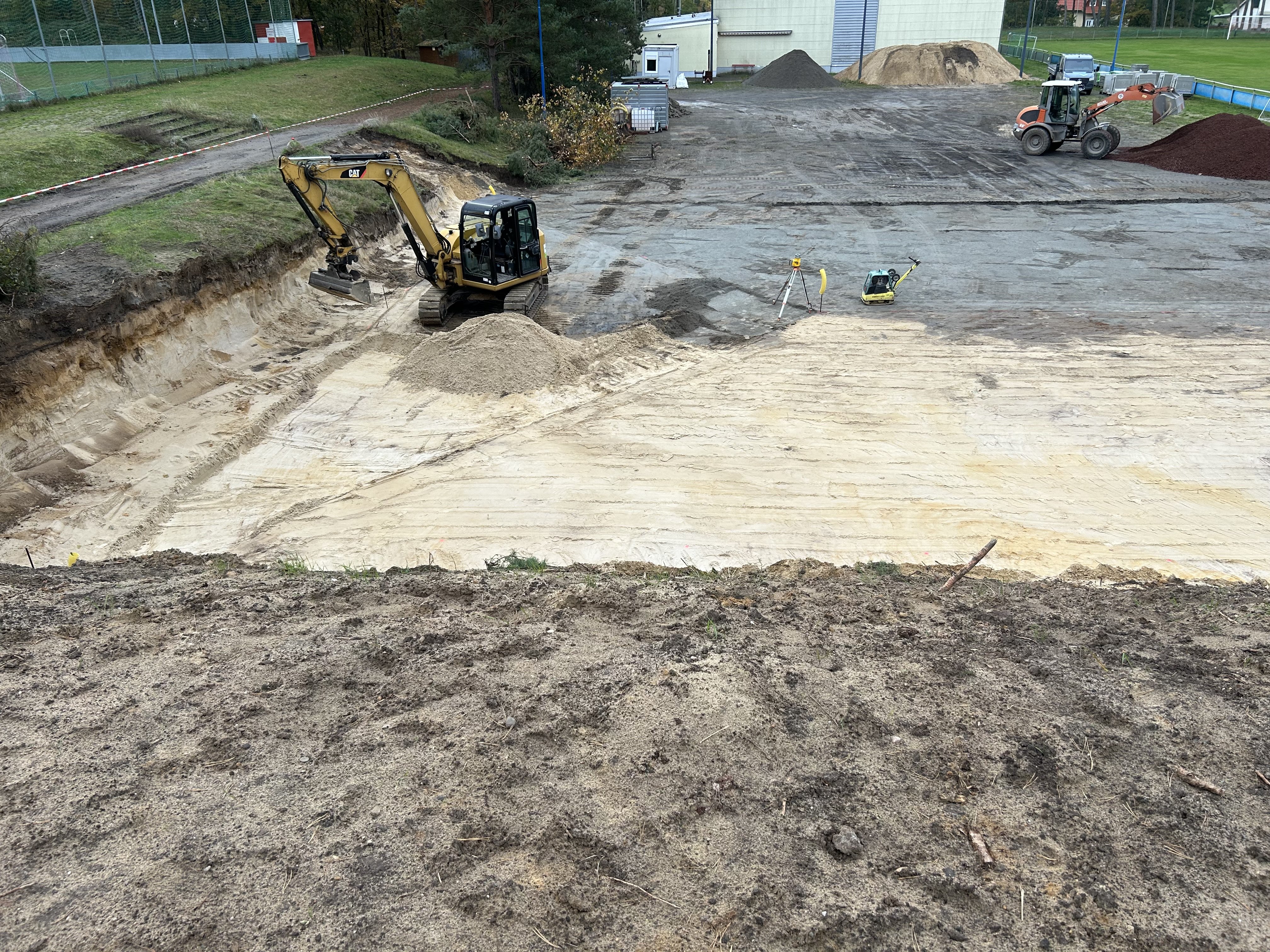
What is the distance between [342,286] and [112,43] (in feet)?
76.0

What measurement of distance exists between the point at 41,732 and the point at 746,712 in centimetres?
465

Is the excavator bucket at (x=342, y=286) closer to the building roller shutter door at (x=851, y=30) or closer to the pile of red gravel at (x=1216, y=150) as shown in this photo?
the pile of red gravel at (x=1216, y=150)

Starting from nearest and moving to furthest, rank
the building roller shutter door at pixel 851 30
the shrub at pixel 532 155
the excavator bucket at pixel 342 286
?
the excavator bucket at pixel 342 286 < the shrub at pixel 532 155 < the building roller shutter door at pixel 851 30

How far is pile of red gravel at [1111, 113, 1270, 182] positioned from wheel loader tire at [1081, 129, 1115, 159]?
0.66 meters

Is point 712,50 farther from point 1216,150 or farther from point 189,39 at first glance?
point 1216,150

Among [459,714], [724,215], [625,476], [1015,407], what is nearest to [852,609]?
[459,714]

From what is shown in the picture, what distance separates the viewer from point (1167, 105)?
3178 cm

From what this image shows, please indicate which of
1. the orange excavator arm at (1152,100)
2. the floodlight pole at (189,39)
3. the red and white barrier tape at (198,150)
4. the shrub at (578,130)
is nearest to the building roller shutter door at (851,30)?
the orange excavator arm at (1152,100)

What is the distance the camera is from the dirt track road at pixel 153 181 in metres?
15.7

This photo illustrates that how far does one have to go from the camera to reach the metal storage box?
37.7 m

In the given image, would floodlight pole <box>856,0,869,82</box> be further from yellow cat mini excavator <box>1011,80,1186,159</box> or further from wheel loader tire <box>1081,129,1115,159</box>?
wheel loader tire <box>1081,129,1115,159</box>

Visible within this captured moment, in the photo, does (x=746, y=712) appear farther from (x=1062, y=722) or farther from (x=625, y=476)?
(x=625, y=476)

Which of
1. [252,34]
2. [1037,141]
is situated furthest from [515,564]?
[252,34]

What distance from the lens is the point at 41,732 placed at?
5465 mm
